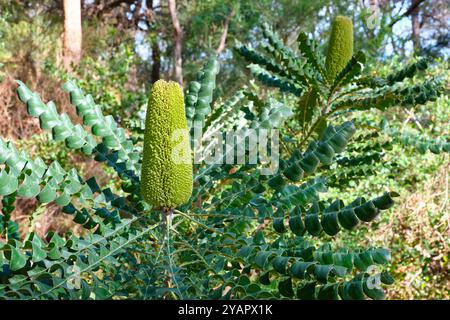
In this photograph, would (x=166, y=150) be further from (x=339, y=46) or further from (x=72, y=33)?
(x=72, y=33)

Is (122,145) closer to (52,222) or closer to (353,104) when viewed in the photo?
(353,104)

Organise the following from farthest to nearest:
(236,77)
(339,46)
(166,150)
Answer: (236,77)
(339,46)
(166,150)

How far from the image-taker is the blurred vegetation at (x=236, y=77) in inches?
155

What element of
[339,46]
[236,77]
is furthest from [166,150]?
[236,77]

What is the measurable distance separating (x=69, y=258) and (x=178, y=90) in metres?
0.49

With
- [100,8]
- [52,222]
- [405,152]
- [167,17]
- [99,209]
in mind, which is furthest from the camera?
[167,17]

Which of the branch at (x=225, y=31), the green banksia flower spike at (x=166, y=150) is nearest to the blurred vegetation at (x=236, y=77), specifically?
the branch at (x=225, y=31)

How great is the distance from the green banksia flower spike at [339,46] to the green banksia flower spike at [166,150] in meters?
0.98

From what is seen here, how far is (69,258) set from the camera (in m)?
1.21

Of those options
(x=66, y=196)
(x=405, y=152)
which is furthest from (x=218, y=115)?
(x=405, y=152)

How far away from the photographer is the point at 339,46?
2125 mm

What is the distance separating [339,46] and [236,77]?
906 centimetres

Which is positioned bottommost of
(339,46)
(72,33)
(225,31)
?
(339,46)

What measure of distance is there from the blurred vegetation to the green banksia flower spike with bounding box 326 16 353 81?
0.89 feet
